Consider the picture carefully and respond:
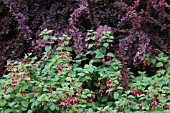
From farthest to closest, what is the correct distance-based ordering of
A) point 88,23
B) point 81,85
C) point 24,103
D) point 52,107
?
1. point 88,23
2. point 81,85
3. point 24,103
4. point 52,107

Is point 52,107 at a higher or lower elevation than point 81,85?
lower

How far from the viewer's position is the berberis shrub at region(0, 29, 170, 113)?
3285mm

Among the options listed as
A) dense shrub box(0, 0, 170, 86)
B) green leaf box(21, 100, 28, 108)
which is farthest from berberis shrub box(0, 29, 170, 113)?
dense shrub box(0, 0, 170, 86)

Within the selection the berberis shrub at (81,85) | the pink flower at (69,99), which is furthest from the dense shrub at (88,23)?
the pink flower at (69,99)

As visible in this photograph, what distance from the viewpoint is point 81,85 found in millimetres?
3586

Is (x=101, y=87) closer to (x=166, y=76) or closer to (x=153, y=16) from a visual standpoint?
(x=166, y=76)

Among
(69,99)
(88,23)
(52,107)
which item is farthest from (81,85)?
(88,23)

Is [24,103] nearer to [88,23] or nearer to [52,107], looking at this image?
[52,107]

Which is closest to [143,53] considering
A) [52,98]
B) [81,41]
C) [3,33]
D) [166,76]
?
[166,76]

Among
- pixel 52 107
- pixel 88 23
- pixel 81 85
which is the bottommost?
pixel 52 107

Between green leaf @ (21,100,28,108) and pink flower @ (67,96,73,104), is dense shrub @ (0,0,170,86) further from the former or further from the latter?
green leaf @ (21,100,28,108)

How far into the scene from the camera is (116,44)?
4168 mm

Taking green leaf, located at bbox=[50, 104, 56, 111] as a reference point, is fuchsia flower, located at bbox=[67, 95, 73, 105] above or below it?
above

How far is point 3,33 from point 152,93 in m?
1.91
